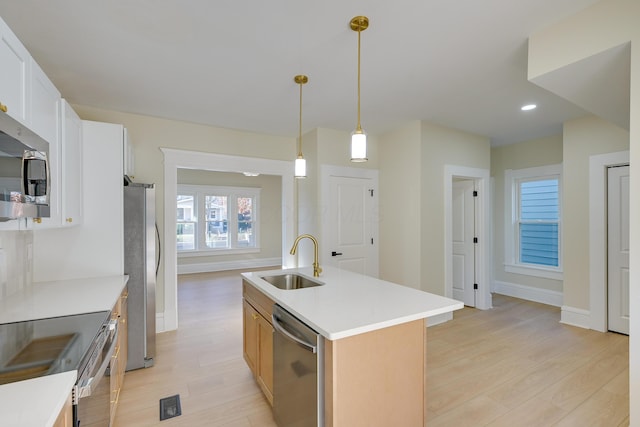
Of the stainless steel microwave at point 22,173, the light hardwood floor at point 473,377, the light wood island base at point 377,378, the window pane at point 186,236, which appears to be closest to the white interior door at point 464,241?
the light hardwood floor at point 473,377

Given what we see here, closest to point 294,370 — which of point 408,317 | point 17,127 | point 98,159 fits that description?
point 408,317

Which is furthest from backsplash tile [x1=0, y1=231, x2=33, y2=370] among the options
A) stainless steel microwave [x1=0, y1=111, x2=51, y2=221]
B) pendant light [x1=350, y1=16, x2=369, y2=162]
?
pendant light [x1=350, y1=16, x2=369, y2=162]

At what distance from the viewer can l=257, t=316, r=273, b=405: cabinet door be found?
2041mm

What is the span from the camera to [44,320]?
63.2 inches

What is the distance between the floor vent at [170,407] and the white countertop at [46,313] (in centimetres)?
91

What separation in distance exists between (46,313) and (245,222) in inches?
255

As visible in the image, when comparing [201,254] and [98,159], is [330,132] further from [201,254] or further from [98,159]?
[201,254]

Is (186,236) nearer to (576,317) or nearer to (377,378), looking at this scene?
(377,378)

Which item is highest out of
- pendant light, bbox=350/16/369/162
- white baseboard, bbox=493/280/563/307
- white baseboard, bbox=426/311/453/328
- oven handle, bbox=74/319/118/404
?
pendant light, bbox=350/16/369/162

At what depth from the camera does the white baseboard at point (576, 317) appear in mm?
3666

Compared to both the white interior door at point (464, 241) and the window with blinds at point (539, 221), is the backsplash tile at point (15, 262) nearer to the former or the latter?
the white interior door at point (464, 241)

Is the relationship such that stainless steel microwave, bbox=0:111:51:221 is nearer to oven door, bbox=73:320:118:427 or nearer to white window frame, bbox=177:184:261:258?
oven door, bbox=73:320:118:427

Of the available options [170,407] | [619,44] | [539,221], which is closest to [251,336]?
[170,407]

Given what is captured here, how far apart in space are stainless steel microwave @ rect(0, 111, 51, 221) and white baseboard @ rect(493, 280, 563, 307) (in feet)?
19.6
